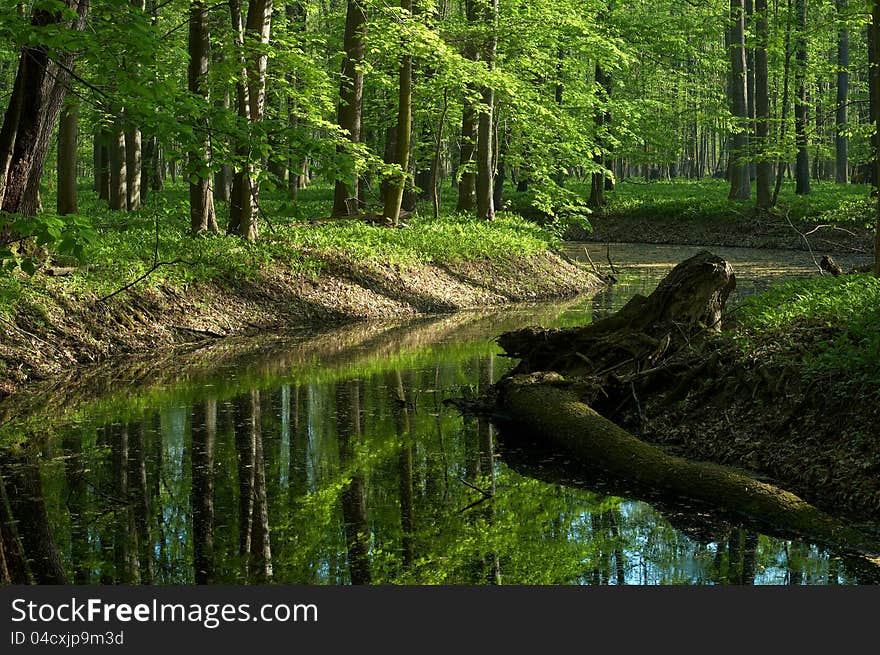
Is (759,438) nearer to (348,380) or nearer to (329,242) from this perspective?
(348,380)

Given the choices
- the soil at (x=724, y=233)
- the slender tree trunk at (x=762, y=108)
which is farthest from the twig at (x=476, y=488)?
the slender tree trunk at (x=762, y=108)

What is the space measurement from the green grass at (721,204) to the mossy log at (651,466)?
67.1 feet

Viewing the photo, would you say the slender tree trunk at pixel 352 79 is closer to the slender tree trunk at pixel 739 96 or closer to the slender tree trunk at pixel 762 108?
the slender tree trunk at pixel 739 96

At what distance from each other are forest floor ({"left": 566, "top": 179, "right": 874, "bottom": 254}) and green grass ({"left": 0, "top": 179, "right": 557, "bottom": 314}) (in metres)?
10.3

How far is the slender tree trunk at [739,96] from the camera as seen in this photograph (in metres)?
30.9

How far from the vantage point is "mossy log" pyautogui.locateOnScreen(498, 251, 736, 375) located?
10.8 metres

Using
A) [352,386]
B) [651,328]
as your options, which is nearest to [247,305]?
[352,386]

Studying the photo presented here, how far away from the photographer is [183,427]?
396 inches

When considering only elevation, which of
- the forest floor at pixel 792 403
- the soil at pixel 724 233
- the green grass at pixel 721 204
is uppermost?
the green grass at pixel 721 204

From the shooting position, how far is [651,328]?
11180 mm

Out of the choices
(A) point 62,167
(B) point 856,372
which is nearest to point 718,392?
(B) point 856,372

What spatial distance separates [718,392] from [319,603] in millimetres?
5304

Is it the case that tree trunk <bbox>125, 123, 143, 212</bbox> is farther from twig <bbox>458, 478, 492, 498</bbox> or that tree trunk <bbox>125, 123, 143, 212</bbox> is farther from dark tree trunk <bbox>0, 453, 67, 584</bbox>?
twig <bbox>458, 478, 492, 498</bbox>

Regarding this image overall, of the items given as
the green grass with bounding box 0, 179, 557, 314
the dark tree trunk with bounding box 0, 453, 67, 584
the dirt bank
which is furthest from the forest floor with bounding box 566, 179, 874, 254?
the dark tree trunk with bounding box 0, 453, 67, 584
